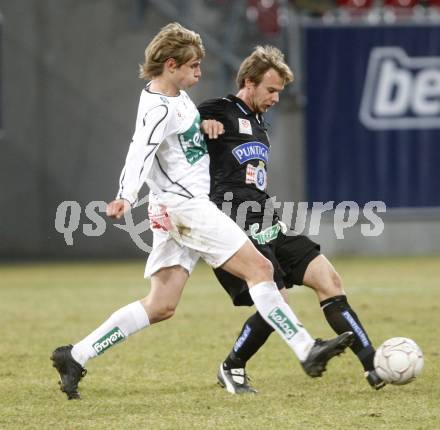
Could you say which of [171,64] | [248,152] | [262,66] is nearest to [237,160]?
[248,152]

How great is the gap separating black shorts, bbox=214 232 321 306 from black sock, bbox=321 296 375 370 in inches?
9.0

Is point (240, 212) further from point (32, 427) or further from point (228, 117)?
point (32, 427)

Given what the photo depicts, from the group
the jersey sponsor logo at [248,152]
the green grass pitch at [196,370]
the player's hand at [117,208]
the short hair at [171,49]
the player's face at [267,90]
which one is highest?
the short hair at [171,49]

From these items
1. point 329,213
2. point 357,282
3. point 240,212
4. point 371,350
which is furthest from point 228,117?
point 329,213

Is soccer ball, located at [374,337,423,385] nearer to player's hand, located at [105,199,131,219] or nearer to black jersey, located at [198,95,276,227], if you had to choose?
black jersey, located at [198,95,276,227]

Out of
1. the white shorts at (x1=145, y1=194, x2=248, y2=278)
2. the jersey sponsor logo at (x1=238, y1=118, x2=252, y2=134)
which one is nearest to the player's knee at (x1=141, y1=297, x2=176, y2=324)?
the white shorts at (x1=145, y1=194, x2=248, y2=278)

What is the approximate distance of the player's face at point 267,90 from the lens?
6395 millimetres

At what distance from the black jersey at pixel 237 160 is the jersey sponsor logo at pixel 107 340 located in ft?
3.05

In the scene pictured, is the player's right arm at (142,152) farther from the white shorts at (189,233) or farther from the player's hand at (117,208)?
the white shorts at (189,233)

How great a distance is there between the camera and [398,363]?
19.3 ft

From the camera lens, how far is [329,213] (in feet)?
56.1

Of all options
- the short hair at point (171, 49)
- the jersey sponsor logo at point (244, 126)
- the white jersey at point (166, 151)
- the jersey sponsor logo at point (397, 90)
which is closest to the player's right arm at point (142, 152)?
the white jersey at point (166, 151)

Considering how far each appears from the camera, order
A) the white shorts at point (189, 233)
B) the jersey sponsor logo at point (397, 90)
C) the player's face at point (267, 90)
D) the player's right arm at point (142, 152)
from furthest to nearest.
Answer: the jersey sponsor logo at point (397, 90) → the player's face at point (267, 90) → the white shorts at point (189, 233) → the player's right arm at point (142, 152)

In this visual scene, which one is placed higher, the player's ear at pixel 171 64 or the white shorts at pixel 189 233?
the player's ear at pixel 171 64
